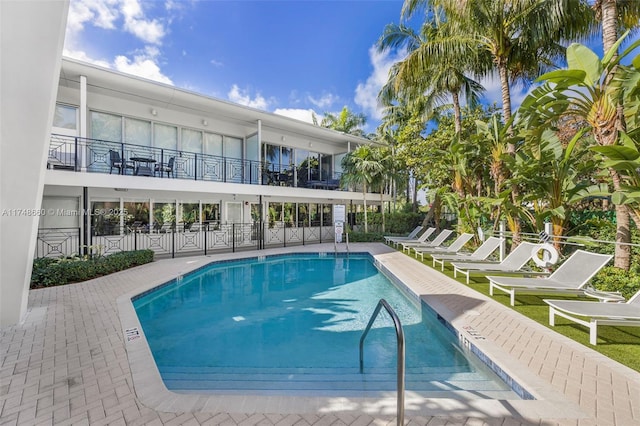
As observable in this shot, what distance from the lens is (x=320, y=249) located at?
15.5 metres

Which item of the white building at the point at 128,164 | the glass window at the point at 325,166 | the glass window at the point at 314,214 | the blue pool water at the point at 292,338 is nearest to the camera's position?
the white building at the point at 128,164

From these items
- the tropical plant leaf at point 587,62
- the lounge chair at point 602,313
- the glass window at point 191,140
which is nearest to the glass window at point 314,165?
the glass window at point 191,140

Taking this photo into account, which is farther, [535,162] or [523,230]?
[523,230]

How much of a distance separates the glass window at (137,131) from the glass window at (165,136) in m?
0.28

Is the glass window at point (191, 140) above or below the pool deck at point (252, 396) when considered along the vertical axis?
above

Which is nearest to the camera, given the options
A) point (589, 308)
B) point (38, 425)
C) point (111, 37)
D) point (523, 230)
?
point (38, 425)

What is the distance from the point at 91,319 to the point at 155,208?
9.50 m

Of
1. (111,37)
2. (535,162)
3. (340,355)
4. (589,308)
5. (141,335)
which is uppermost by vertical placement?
(111,37)

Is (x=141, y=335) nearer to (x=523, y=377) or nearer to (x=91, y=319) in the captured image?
(x=91, y=319)

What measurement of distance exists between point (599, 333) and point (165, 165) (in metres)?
14.3

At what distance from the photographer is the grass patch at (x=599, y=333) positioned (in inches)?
154

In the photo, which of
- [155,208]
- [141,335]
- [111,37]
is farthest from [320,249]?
[111,37]

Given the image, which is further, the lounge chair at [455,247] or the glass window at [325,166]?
the glass window at [325,166]

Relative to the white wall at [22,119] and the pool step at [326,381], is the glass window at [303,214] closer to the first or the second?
the white wall at [22,119]
